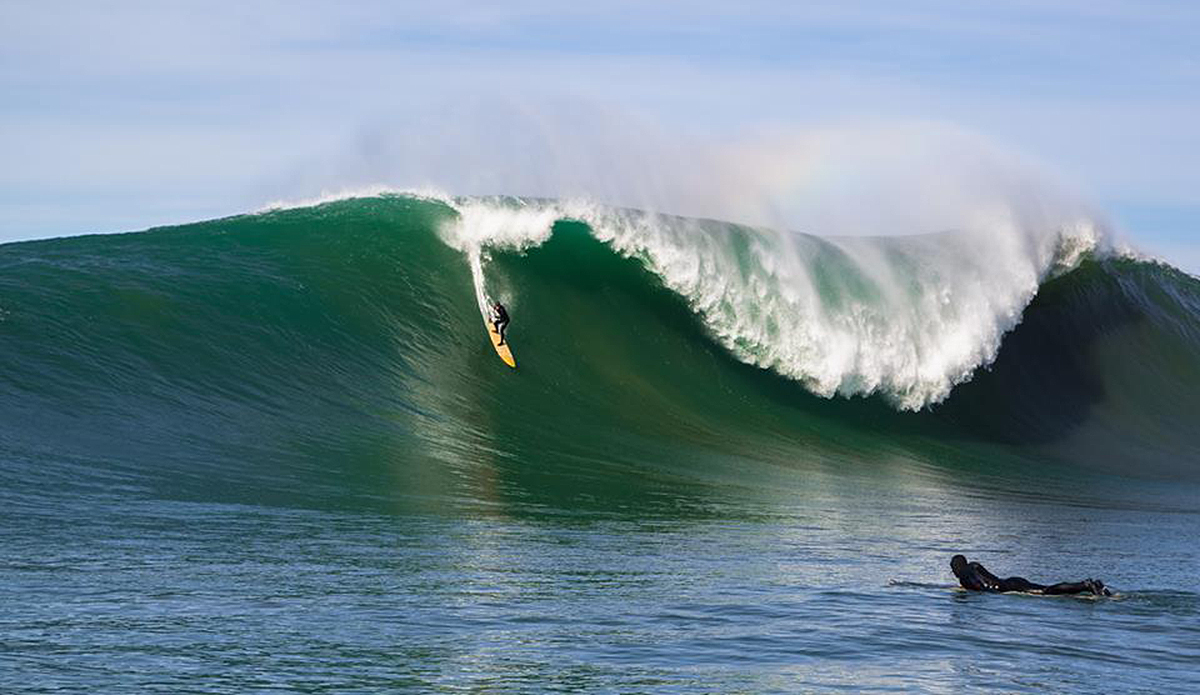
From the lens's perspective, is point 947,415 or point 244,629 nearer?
point 244,629

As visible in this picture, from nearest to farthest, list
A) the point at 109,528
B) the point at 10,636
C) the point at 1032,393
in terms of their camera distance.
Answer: the point at 10,636, the point at 109,528, the point at 1032,393

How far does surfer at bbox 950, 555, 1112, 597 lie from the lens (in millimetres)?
9742

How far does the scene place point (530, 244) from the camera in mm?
21438

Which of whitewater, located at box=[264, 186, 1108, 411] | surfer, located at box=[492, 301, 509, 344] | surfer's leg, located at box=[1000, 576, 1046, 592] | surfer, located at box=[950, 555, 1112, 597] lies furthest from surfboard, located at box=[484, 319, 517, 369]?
surfer's leg, located at box=[1000, 576, 1046, 592]

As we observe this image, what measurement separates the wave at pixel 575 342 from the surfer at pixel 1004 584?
602cm

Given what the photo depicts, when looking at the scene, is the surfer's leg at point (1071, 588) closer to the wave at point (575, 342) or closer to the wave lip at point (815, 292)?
the wave at point (575, 342)

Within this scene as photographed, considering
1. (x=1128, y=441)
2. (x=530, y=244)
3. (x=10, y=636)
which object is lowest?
(x=10, y=636)

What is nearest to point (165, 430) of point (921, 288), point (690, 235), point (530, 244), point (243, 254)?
point (243, 254)

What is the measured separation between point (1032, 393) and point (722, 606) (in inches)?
606

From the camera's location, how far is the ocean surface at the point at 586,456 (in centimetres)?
763

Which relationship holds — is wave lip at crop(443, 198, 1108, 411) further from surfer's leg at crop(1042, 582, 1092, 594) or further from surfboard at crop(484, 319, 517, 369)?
surfer's leg at crop(1042, 582, 1092, 594)

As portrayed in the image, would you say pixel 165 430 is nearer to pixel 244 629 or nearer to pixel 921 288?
pixel 244 629

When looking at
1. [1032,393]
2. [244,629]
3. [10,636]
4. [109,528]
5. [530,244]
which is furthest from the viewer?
[1032,393]

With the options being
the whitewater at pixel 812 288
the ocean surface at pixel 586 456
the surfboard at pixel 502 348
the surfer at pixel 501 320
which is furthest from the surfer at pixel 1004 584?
the whitewater at pixel 812 288
